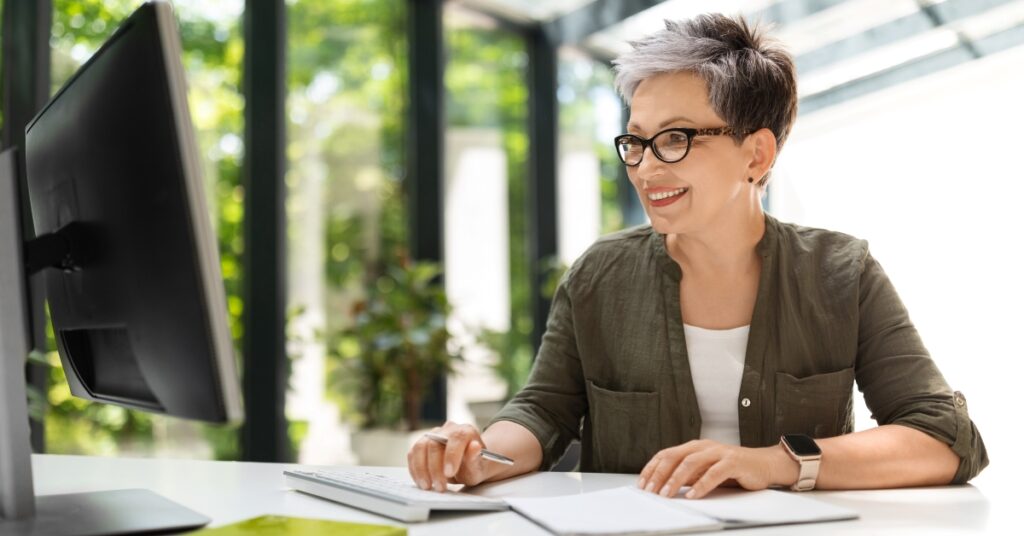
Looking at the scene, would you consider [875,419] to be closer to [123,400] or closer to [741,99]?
[741,99]

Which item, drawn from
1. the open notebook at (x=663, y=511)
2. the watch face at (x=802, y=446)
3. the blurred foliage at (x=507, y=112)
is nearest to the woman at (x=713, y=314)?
the watch face at (x=802, y=446)

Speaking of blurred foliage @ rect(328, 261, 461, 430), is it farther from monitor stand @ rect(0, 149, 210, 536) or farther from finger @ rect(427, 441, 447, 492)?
monitor stand @ rect(0, 149, 210, 536)

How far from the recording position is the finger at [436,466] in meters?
1.30

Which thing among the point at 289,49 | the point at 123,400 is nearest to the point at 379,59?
the point at 289,49

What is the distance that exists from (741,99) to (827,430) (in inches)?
23.4

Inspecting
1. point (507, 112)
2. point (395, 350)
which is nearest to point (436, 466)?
point (395, 350)

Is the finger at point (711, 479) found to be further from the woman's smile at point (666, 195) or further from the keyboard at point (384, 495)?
the woman's smile at point (666, 195)

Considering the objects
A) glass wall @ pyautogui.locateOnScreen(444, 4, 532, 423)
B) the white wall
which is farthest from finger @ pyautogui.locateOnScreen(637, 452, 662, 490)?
glass wall @ pyautogui.locateOnScreen(444, 4, 532, 423)

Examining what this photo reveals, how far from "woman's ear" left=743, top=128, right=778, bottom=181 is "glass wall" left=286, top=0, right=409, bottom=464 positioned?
2670 millimetres

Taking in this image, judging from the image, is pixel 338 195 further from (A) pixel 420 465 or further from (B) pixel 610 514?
(B) pixel 610 514

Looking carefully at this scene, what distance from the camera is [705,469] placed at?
122cm

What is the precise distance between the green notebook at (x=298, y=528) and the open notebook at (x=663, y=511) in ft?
0.63

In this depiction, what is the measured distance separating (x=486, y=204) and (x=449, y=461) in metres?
3.88

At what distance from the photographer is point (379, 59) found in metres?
4.61
